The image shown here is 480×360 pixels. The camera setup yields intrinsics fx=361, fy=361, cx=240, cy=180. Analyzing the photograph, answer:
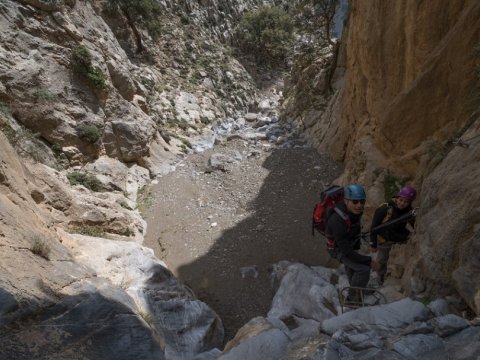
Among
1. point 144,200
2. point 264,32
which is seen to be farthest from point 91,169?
point 264,32

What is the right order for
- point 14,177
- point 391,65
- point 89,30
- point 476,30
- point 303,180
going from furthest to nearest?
point 89,30, point 303,180, point 391,65, point 14,177, point 476,30

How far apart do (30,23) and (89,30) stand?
309cm

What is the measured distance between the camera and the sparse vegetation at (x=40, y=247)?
242 inches

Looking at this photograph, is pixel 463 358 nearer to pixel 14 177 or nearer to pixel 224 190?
pixel 14 177

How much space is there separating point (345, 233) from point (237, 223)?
8077 mm

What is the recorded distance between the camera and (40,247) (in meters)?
6.23

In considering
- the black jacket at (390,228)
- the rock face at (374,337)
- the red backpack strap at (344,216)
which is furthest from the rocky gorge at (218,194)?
the red backpack strap at (344,216)

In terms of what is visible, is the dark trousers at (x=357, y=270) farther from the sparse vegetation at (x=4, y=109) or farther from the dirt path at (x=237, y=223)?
the sparse vegetation at (x=4, y=109)

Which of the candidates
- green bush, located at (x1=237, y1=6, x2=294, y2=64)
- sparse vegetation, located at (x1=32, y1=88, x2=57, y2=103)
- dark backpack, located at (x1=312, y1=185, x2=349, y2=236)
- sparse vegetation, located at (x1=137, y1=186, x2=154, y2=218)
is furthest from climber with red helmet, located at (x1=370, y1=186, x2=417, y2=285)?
green bush, located at (x1=237, y1=6, x2=294, y2=64)

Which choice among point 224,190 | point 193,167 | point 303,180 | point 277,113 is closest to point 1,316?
point 224,190

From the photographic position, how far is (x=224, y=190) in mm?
14930

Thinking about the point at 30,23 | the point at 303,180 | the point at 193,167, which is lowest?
the point at 193,167

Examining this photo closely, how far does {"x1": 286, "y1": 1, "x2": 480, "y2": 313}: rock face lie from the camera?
15.2 ft

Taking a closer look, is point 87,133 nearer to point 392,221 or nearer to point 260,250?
point 260,250
